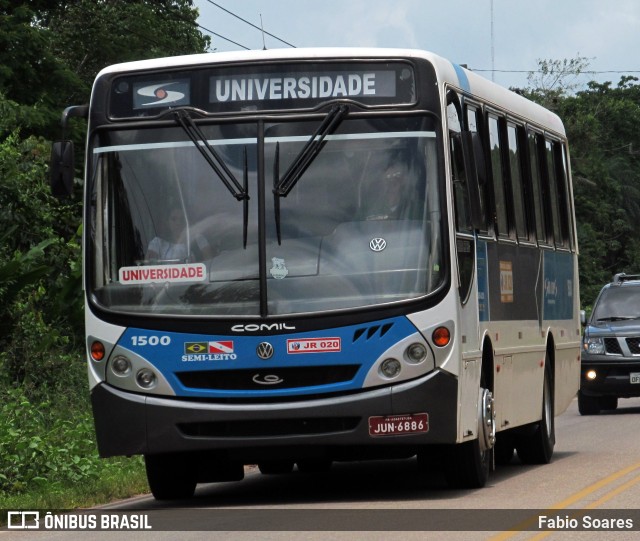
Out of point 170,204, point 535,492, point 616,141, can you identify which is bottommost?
point 535,492

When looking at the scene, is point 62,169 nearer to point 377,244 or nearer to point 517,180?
point 377,244

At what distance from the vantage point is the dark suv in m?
23.9

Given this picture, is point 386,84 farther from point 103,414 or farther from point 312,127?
point 103,414

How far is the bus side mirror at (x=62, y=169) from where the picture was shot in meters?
12.3

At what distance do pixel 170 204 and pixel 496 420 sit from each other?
139 inches

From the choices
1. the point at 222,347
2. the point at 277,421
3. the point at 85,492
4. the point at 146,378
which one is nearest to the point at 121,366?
the point at 146,378

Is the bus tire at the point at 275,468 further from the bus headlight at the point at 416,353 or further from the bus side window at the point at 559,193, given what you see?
the bus side window at the point at 559,193

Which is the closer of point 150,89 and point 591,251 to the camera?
point 150,89

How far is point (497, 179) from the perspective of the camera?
573 inches

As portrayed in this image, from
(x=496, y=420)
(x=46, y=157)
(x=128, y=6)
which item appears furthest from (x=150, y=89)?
(x=128, y=6)

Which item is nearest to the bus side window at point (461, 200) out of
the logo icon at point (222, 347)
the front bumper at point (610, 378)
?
the logo icon at point (222, 347)

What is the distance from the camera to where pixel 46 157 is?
2559 cm

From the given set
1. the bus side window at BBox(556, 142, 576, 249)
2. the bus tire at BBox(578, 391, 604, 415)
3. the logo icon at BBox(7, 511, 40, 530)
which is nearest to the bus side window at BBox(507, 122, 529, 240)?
the bus side window at BBox(556, 142, 576, 249)

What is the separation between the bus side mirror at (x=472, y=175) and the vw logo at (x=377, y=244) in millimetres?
1036
